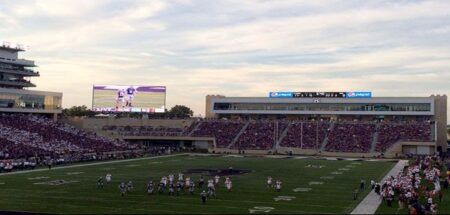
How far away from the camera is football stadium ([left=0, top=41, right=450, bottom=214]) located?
102 feet

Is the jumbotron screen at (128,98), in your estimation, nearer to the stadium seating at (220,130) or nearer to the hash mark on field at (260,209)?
the stadium seating at (220,130)

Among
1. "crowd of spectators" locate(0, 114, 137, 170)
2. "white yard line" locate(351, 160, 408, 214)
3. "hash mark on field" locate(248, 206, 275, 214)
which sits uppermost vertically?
"crowd of spectators" locate(0, 114, 137, 170)

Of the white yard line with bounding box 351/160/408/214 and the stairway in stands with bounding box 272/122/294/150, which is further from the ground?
the stairway in stands with bounding box 272/122/294/150

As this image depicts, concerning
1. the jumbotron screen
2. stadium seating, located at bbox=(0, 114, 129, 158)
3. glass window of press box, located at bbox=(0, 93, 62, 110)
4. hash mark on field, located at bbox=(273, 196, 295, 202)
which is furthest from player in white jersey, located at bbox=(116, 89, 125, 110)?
hash mark on field, located at bbox=(273, 196, 295, 202)

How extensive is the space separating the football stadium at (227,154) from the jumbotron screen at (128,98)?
170 mm

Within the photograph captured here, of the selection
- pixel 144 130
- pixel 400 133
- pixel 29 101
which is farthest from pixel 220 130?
pixel 29 101

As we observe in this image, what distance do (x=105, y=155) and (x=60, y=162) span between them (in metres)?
10.2

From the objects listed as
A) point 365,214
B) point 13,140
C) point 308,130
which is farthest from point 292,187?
point 308,130

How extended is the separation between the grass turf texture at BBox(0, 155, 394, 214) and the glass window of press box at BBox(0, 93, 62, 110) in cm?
3081

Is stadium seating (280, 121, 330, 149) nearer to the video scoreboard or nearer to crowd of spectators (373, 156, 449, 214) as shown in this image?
the video scoreboard

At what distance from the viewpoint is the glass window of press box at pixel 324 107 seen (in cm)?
8988

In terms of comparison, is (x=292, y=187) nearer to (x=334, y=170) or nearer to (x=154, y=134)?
(x=334, y=170)

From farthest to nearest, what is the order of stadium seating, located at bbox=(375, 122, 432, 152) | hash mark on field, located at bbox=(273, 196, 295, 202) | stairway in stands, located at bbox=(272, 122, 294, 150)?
stairway in stands, located at bbox=(272, 122, 294, 150) < stadium seating, located at bbox=(375, 122, 432, 152) < hash mark on field, located at bbox=(273, 196, 295, 202)

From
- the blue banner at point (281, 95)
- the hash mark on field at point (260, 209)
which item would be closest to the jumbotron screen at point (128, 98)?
the blue banner at point (281, 95)
